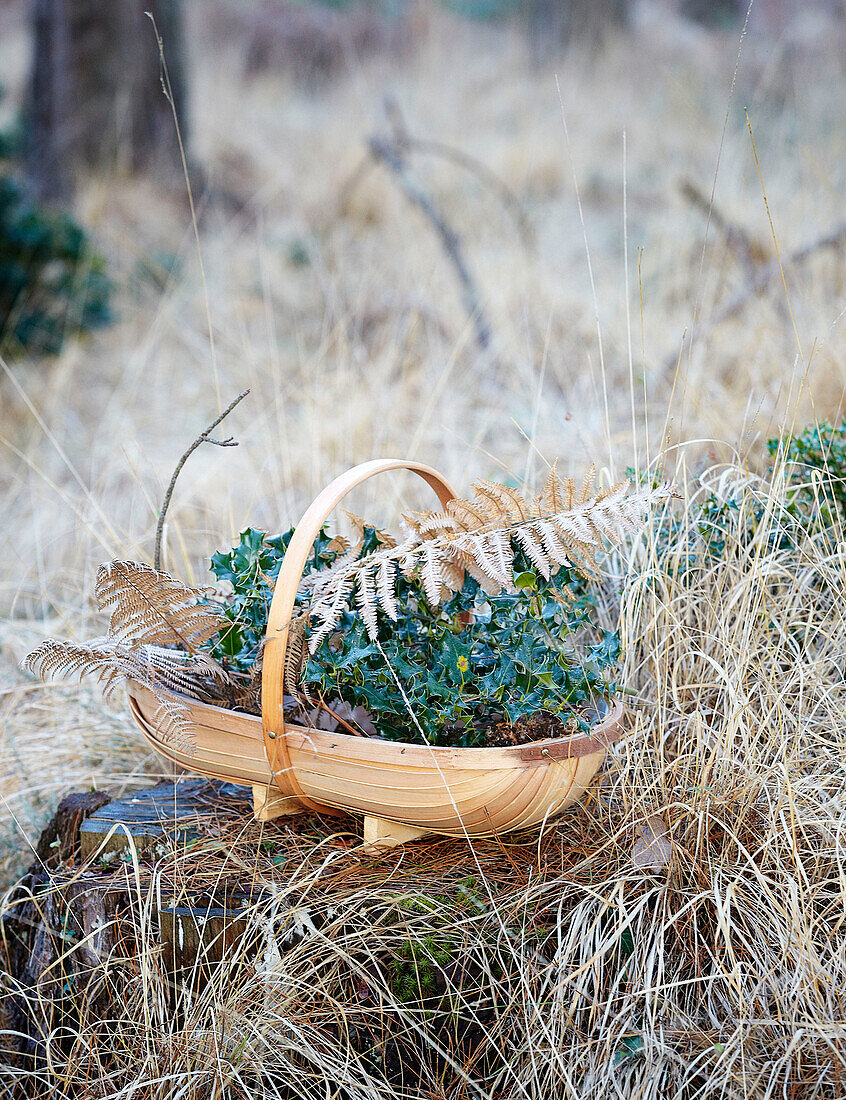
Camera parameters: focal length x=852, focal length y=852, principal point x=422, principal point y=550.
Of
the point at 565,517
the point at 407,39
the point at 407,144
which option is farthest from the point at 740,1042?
the point at 407,39

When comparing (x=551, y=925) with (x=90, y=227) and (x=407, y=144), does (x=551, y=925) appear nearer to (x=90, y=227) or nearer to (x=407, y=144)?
(x=407, y=144)

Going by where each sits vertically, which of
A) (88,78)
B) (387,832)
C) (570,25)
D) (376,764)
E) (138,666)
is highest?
(570,25)

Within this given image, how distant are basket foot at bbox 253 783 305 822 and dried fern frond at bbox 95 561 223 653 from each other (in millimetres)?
251

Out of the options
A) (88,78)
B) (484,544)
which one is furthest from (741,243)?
(88,78)

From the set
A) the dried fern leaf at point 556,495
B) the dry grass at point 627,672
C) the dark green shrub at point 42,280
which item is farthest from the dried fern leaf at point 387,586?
the dark green shrub at point 42,280

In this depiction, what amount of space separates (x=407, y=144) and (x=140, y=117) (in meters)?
2.95

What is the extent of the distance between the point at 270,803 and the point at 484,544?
54 centimetres

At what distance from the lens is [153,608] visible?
128 centimetres

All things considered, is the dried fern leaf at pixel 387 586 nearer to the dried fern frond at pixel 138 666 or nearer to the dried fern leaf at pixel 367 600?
the dried fern leaf at pixel 367 600

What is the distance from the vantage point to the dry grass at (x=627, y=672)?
1.18m

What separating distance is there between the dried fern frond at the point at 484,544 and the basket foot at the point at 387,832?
305 millimetres

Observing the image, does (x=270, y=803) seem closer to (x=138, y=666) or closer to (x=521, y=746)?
(x=138, y=666)

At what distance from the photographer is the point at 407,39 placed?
430 inches

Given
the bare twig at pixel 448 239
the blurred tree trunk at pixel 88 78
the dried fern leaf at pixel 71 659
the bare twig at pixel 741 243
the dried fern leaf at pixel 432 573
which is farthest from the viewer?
the blurred tree trunk at pixel 88 78
